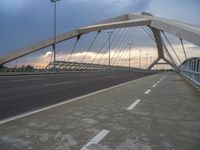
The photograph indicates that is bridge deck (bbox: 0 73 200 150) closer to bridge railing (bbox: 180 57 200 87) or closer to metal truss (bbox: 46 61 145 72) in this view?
bridge railing (bbox: 180 57 200 87)

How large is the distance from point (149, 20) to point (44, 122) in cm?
3592

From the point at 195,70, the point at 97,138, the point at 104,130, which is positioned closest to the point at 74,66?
the point at 195,70

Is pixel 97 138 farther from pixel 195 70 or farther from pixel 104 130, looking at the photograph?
pixel 195 70

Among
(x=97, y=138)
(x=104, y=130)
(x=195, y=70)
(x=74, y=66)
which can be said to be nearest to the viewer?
(x=97, y=138)

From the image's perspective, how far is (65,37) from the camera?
62281 millimetres

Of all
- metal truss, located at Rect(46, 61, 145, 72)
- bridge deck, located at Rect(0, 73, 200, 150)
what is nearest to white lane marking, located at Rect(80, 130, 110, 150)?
bridge deck, located at Rect(0, 73, 200, 150)

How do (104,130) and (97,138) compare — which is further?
(104,130)

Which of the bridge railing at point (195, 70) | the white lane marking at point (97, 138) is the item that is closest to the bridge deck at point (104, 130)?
the white lane marking at point (97, 138)

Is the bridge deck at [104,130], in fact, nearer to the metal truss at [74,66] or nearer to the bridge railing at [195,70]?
the bridge railing at [195,70]

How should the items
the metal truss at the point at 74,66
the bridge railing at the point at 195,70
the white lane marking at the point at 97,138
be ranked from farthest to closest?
1. the metal truss at the point at 74,66
2. the bridge railing at the point at 195,70
3. the white lane marking at the point at 97,138

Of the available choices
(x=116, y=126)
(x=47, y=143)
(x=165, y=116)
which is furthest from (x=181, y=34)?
(x=47, y=143)

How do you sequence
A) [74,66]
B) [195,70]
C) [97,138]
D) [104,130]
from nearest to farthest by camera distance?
[97,138], [104,130], [195,70], [74,66]

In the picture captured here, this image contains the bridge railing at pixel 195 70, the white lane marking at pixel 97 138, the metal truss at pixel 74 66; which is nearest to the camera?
the white lane marking at pixel 97 138

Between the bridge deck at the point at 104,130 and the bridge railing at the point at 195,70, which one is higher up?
the bridge railing at the point at 195,70
